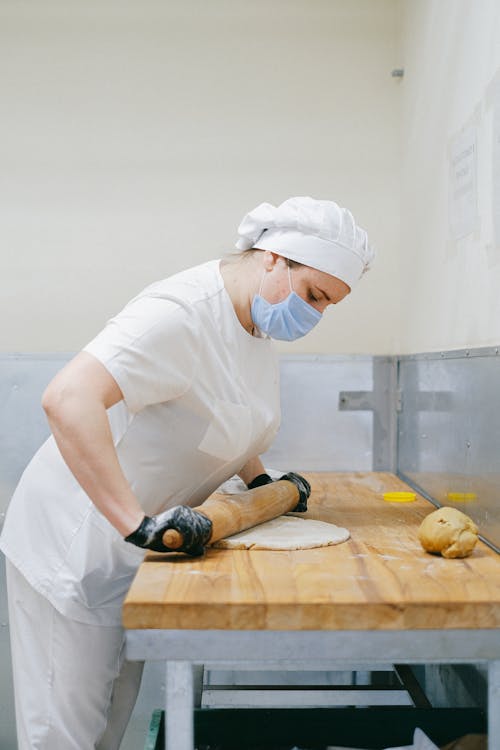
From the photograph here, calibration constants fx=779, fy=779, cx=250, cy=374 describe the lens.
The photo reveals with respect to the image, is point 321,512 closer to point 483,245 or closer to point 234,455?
point 234,455

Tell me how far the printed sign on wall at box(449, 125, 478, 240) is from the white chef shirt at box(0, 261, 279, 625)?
549mm

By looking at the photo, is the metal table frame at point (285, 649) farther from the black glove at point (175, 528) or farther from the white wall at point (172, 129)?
the white wall at point (172, 129)

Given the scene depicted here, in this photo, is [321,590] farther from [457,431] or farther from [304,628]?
[457,431]

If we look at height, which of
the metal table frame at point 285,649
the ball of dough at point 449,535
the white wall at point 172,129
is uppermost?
the white wall at point 172,129

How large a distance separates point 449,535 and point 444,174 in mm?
961

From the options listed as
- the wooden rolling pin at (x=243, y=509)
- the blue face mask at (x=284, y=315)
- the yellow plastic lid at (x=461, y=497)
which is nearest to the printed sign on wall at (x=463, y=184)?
the blue face mask at (x=284, y=315)

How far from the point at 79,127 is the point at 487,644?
6.59ft

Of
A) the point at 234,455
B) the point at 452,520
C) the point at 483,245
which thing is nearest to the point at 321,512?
the point at 234,455

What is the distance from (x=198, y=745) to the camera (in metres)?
1.48

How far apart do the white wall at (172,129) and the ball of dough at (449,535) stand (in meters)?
1.20

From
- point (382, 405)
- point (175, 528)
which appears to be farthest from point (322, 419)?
point (175, 528)

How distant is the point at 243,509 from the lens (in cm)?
144

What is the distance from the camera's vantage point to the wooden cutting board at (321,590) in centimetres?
101

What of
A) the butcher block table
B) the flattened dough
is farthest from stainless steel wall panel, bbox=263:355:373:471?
the butcher block table
